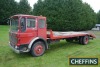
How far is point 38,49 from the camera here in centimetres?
958

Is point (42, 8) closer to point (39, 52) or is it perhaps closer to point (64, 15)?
point (64, 15)

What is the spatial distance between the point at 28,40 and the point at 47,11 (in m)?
22.9

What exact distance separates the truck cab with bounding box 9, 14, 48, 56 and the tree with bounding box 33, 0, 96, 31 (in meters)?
20.6

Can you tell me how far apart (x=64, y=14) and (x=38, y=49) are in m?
22.2

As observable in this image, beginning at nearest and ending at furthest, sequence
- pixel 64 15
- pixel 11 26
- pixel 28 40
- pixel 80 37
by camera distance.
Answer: pixel 28 40 < pixel 11 26 < pixel 80 37 < pixel 64 15

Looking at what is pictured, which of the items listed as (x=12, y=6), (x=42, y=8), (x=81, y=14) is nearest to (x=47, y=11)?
(x=42, y=8)

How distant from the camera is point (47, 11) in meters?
31.6

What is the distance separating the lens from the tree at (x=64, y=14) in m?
30.6

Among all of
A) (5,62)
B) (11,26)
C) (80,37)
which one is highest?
(11,26)

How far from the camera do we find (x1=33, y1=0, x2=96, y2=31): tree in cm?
3060

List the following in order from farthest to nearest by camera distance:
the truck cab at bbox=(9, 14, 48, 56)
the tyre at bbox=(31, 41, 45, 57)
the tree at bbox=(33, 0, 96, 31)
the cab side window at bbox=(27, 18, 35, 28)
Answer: the tree at bbox=(33, 0, 96, 31) < the tyre at bbox=(31, 41, 45, 57) < the cab side window at bbox=(27, 18, 35, 28) < the truck cab at bbox=(9, 14, 48, 56)

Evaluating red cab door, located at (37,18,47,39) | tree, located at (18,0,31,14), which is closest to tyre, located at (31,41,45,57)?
red cab door, located at (37,18,47,39)

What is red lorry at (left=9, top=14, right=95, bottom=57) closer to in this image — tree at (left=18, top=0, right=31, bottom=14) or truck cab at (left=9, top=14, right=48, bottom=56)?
truck cab at (left=9, top=14, right=48, bottom=56)

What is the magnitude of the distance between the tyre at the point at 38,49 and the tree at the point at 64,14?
2060cm
